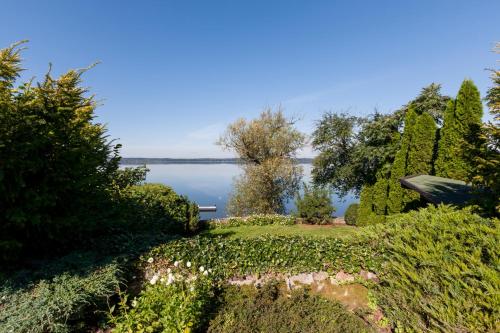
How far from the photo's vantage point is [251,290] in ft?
21.0

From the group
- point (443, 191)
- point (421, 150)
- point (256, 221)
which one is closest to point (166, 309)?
point (443, 191)

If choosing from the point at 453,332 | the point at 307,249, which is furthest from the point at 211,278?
the point at 453,332

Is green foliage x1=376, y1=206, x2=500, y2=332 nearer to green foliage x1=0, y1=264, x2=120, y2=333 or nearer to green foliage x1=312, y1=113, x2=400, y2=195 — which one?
green foliage x1=0, y1=264, x2=120, y2=333

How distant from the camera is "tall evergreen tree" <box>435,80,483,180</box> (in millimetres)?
13250

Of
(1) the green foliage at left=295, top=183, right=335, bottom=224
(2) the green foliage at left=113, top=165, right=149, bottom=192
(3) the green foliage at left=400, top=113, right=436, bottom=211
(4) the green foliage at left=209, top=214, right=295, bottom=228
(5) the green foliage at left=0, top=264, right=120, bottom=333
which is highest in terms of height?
(3) the green foliage at left=400, top=113, right=436, bottom=211

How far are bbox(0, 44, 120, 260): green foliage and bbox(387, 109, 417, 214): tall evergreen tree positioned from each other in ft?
53.5

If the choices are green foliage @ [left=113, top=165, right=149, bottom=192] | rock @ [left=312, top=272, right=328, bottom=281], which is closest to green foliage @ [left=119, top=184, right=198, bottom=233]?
green foliage @ [left=113, top=165, right=149, bottom=192]

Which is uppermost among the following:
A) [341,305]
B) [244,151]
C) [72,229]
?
[244,151]

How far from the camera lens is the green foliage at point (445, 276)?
10.6ft

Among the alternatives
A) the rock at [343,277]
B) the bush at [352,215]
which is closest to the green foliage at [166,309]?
the rock at [343,277]

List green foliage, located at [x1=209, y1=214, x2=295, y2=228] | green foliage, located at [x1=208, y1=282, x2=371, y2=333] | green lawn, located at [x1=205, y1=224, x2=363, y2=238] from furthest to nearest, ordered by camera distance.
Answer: green foliage, located at [x1=209, y1=214, x2=295, y2=228] < green lawn, located at [x1=205, y1=224, x2=363, y2=238] < green foliage, located at [x1=208, y1=282, x2=371, y2=333]

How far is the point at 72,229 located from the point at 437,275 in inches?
292

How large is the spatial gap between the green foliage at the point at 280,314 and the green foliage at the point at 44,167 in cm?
399

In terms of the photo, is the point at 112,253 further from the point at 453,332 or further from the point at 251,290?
the point at 453,332
